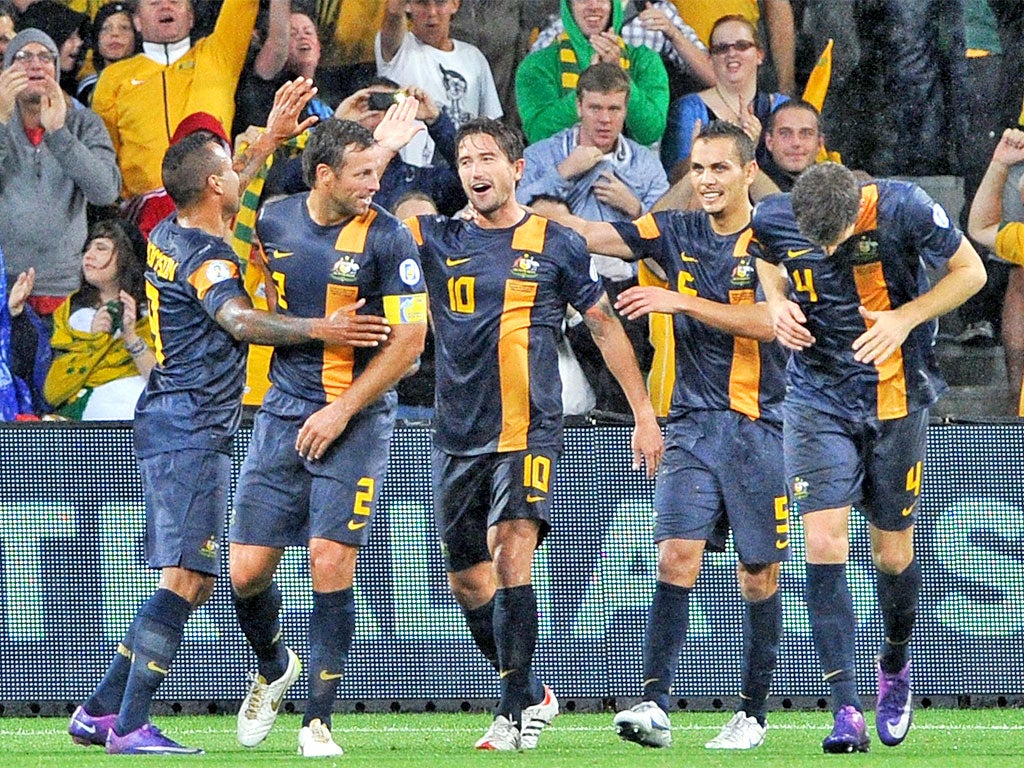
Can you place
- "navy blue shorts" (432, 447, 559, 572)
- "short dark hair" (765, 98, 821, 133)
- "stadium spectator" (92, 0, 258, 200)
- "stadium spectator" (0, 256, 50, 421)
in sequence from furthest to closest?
"short dark hair" (765, 98, 821, 133), "stadium spectator" (92, 0, 258, 200), "stadium spectator" (0, 256, 50, 421), "navy blue shorts" (432, 447, 559, 572)

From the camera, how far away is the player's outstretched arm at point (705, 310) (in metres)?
6.59

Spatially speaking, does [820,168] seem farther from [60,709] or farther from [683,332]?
[60,709]

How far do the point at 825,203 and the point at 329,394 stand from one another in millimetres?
1948

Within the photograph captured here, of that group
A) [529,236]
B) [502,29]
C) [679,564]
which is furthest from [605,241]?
[502,29]

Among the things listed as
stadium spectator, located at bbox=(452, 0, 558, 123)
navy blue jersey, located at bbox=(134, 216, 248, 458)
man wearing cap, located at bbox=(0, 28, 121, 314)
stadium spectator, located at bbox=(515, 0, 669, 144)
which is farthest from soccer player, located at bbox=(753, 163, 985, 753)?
man wearing cap, located at bbox=(0, 28, 121, 314)

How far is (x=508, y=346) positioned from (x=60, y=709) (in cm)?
301

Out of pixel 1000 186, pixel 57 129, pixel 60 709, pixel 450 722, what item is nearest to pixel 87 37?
pixel 57 129

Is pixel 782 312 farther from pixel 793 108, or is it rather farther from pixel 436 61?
pixel 436 61

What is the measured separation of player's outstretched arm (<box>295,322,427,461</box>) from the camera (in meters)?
6.34

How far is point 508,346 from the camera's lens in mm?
6871

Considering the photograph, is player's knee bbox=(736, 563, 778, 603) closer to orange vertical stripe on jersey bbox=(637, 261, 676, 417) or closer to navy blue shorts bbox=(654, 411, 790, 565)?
navy blue shorts bbox=(654, 411, 790, 565)

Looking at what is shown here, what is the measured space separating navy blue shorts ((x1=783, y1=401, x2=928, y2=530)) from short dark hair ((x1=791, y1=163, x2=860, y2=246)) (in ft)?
2.51

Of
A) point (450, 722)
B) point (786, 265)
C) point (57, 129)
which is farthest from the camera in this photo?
point (57, 129)

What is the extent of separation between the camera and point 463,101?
10328mm
